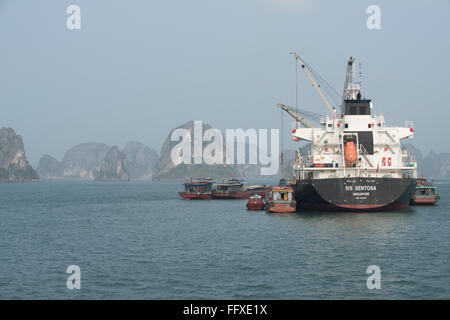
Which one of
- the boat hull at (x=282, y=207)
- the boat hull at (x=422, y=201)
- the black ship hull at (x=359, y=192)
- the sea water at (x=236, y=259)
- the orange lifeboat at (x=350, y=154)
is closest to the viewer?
the sea water at (x=236, y=259)

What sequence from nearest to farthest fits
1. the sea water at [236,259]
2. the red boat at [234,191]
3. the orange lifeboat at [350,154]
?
the sea water at [236,259], the orange lifeboat at [350,154], the red boat at [234,191]

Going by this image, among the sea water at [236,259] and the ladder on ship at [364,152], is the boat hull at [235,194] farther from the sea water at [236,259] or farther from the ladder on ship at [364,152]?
the sea water at [236,259]

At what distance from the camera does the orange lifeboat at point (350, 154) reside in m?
58.4

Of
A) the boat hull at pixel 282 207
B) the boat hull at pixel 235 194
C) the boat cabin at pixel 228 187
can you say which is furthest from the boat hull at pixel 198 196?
the boat hull at pixel 282 207

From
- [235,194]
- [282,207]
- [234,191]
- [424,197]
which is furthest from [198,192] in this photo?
[424,197]

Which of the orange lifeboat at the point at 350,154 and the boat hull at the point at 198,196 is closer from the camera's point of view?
the orange lifeboat at the point at 350,154

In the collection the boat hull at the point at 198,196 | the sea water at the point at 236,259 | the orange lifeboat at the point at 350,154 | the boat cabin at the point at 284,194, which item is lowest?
the sea water at the point at 236,259

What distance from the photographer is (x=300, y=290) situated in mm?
25875

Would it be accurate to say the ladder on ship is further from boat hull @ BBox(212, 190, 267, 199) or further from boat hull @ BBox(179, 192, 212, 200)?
boat hull @ BBox(179, 192, 212, 200)

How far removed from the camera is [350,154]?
5850 centimetres

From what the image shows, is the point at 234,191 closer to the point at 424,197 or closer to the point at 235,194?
the point at 235,194

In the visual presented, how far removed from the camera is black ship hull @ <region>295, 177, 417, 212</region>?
181ft

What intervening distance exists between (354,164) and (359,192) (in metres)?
5.49

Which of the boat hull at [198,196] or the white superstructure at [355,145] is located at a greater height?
the white superstructure at [355,145]
